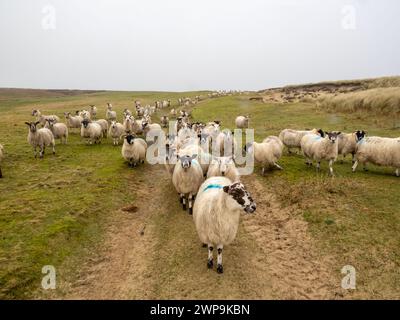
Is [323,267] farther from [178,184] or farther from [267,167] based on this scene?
[267,167]

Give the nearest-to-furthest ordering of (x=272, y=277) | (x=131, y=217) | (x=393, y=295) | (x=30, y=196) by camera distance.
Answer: (x=393, y=295)
(x=272, y=277)
(x=131, y=217)
(x=30, y=196)

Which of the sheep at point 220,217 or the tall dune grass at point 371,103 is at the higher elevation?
the tall dune grass at point 371,103

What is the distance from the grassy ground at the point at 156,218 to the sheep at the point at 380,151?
0.70 m

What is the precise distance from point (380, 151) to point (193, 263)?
40.5ft

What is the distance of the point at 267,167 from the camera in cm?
1794

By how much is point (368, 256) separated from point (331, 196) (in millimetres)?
4098

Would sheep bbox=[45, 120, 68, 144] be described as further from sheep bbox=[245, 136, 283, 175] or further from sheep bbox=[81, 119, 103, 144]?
sheep bbox=[245, 136, 283, 175]

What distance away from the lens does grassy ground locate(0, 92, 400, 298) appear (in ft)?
27.7

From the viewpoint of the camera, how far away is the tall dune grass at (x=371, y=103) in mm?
30375

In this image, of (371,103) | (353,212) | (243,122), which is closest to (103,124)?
(243,122)

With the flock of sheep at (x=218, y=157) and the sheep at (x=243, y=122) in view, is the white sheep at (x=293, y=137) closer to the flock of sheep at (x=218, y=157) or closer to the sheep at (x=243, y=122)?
the flock of sheep at (x=218, y=157)

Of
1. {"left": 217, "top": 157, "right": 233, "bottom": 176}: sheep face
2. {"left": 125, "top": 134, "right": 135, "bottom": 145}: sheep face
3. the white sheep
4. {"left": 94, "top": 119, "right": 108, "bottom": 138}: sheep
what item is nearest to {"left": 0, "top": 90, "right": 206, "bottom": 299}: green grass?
{"left": 125, "top": 134, "right": 135, "bottom": 145}: sheep face

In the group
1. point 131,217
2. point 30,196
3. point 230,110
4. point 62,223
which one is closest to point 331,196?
point 131,217

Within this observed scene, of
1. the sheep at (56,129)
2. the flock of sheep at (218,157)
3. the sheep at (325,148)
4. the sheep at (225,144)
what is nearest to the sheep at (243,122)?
the flock of sheep at (218,157)
